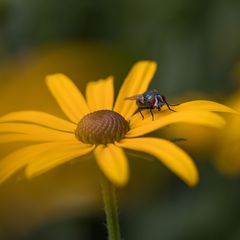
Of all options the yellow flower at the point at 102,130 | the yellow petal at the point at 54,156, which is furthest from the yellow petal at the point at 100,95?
the yellow petal at the point at 54,156

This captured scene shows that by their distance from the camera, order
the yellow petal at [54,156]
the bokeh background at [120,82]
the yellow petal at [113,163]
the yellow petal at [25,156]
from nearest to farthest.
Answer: the yellow petal at [113,163] < the yellow petal at [54,156] < the yellow petal at [25,156] < the bokeh background at [120,82]

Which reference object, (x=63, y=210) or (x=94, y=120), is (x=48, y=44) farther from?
(x=94, y=120)

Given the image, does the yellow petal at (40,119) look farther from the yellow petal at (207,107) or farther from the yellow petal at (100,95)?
the yellow petal at (207,107)

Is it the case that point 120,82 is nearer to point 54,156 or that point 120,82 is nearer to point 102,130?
point 102,130

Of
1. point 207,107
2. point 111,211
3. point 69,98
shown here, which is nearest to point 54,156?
point 111,211

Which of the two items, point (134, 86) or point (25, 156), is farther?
point (134, 86)

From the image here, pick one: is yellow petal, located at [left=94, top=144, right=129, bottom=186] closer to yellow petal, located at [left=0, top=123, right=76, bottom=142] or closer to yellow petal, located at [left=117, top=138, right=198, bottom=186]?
yellow petal, located at [left=117, top=138, right=198, bottom=186]
